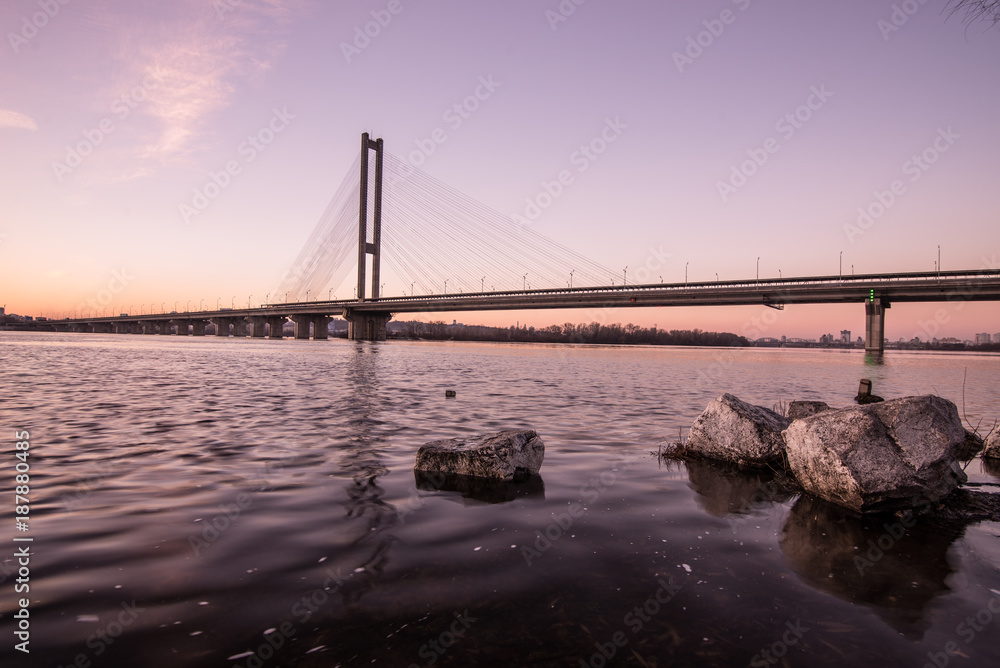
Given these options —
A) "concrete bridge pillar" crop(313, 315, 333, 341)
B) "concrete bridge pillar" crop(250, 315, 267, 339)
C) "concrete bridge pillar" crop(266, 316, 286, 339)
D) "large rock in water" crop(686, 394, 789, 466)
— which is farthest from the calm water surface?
"concrete bridge pillar" crop(250, 315, 267, 339)

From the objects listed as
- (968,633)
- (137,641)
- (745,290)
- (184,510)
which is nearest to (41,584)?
(137,641)

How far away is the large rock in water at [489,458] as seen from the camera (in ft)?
21.0

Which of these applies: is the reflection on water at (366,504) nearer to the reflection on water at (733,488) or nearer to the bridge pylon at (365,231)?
the reflection on water at (733,488)

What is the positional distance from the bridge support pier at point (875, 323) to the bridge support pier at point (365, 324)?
222ft

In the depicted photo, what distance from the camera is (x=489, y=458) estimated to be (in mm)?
6445

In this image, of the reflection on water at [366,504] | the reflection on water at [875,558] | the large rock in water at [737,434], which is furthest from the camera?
the large rock in water at [737,434]

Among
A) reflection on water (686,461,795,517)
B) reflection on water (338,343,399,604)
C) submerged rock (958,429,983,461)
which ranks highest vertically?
submerged rock (958,429,983,461)

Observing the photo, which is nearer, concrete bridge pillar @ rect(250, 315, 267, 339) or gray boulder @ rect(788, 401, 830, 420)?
gray boulder @ rect(788, 401, 830, 420)

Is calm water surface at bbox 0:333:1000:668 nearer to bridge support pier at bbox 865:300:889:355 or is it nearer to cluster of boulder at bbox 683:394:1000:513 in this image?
cluster of boulder at bbox 683:394:1000:513

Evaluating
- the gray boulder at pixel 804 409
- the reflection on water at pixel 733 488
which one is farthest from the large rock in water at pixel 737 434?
the gray boulder at pixel 804 409

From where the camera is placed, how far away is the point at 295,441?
8438 mm

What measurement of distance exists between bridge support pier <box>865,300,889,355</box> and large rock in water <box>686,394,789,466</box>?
6281 cm

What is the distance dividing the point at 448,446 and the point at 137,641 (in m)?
4.14

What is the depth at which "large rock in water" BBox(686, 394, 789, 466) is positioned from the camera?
7363mm
